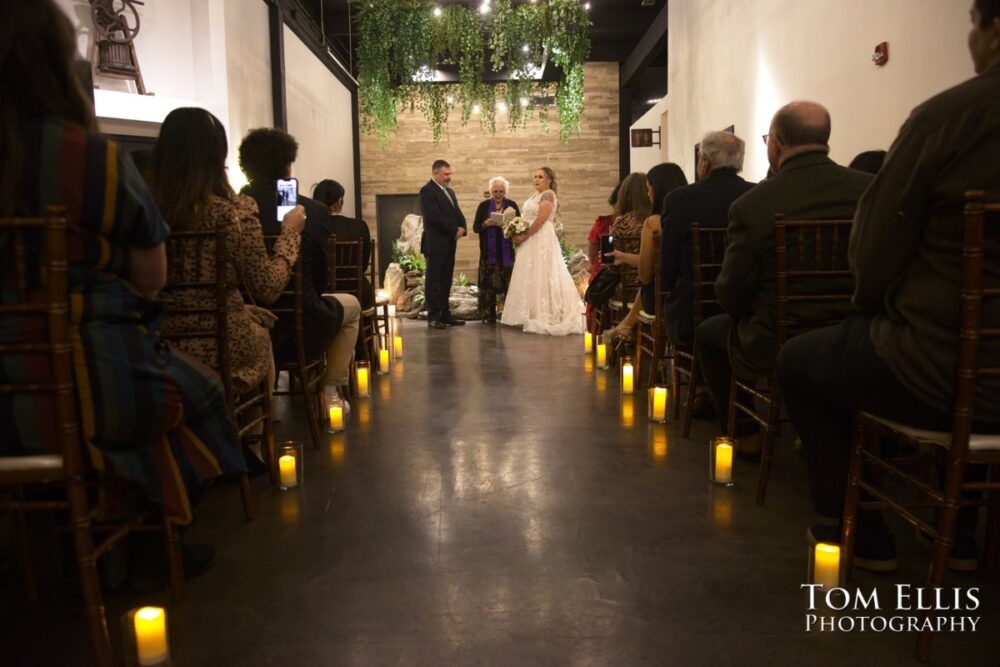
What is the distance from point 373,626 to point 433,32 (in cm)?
855

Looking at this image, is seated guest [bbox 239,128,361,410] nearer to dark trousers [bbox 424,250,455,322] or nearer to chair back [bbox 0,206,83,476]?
chair back [bbox 0,206,83,476]

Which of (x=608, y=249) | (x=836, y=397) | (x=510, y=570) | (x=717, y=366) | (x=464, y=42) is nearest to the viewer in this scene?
(x=836, y=397)

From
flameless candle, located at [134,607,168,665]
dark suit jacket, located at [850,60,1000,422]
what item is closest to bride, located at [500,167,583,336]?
dark suit jacket, located at [850,60,1000,422]

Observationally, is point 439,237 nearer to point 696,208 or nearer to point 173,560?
point 696,208

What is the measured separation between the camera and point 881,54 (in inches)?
162

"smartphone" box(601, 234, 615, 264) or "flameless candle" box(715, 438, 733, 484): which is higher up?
"smartphone" box(601, 234, 615, 264)

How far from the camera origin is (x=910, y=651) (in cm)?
167

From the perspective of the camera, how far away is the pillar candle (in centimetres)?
439

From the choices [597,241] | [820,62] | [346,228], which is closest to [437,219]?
[597,241]

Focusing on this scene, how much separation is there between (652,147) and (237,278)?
8.57 m

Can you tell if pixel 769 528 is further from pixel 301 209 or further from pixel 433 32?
pixel 433 32

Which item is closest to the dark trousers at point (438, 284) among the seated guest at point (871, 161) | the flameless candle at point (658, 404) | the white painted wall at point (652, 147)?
the white painted wall at point (652, 147)

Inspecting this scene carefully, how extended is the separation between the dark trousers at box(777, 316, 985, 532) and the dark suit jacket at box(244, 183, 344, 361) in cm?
198

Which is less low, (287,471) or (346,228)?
(346,228)
